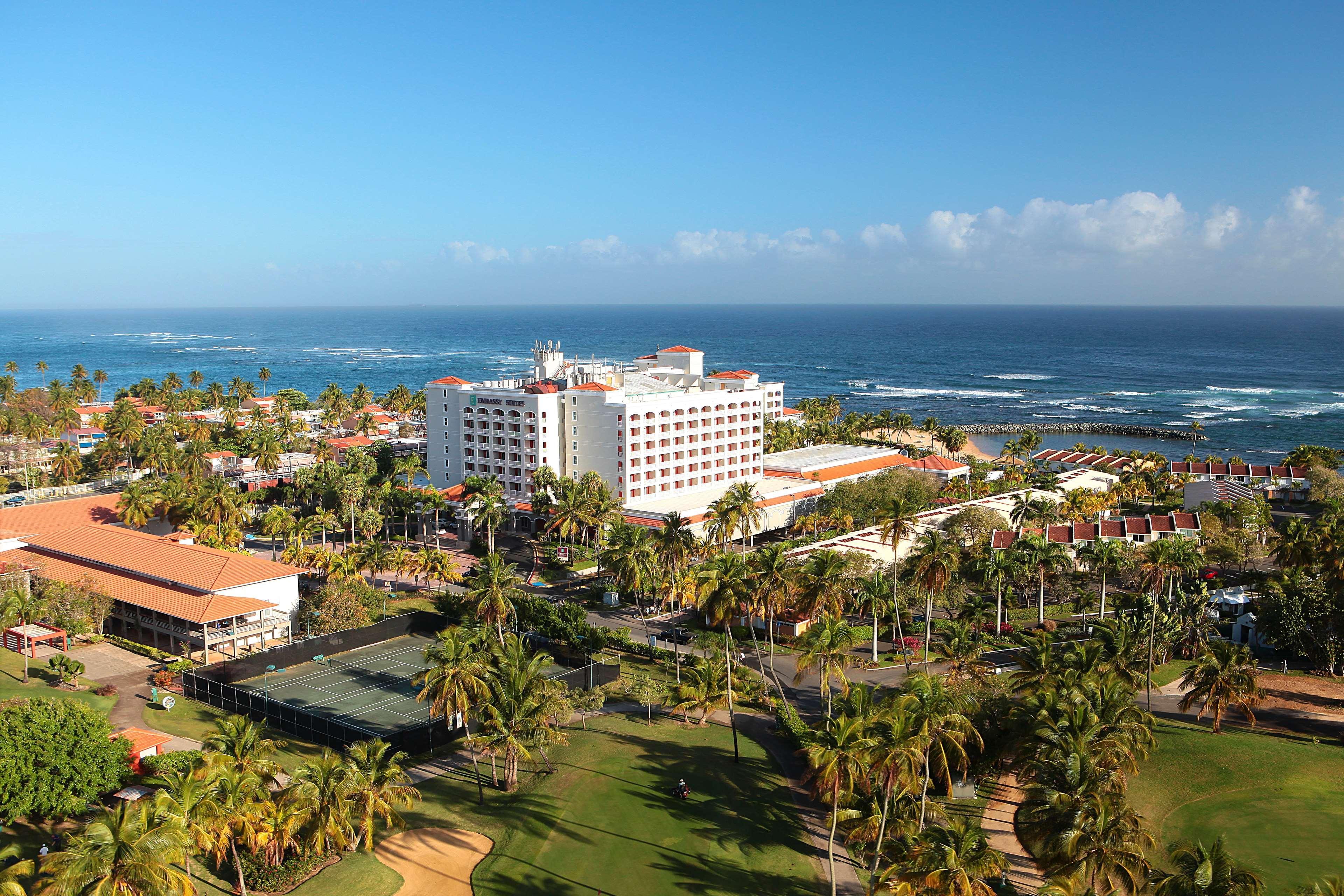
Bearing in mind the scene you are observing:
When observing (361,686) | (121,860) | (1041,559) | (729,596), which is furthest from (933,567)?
(121,860)

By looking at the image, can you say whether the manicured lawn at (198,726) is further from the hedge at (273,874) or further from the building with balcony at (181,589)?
the hedge at (273,874)

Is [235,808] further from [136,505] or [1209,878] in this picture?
[136,505]

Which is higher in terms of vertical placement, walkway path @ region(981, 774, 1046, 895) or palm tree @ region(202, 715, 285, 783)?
palm tree @ region(202, 715, 285, 783)

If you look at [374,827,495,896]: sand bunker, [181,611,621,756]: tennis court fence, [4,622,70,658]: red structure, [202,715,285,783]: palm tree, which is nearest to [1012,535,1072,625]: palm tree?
[181,611,621,756]: tennis court fence

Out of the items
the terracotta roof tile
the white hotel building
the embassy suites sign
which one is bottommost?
the terracotta roof tile

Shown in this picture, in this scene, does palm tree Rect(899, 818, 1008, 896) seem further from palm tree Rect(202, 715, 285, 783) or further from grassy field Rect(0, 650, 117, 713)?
grassy field Rect(0, 650, 117, 713)

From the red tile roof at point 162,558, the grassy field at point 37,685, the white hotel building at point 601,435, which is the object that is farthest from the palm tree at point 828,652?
the white hotel building at point 601,435
